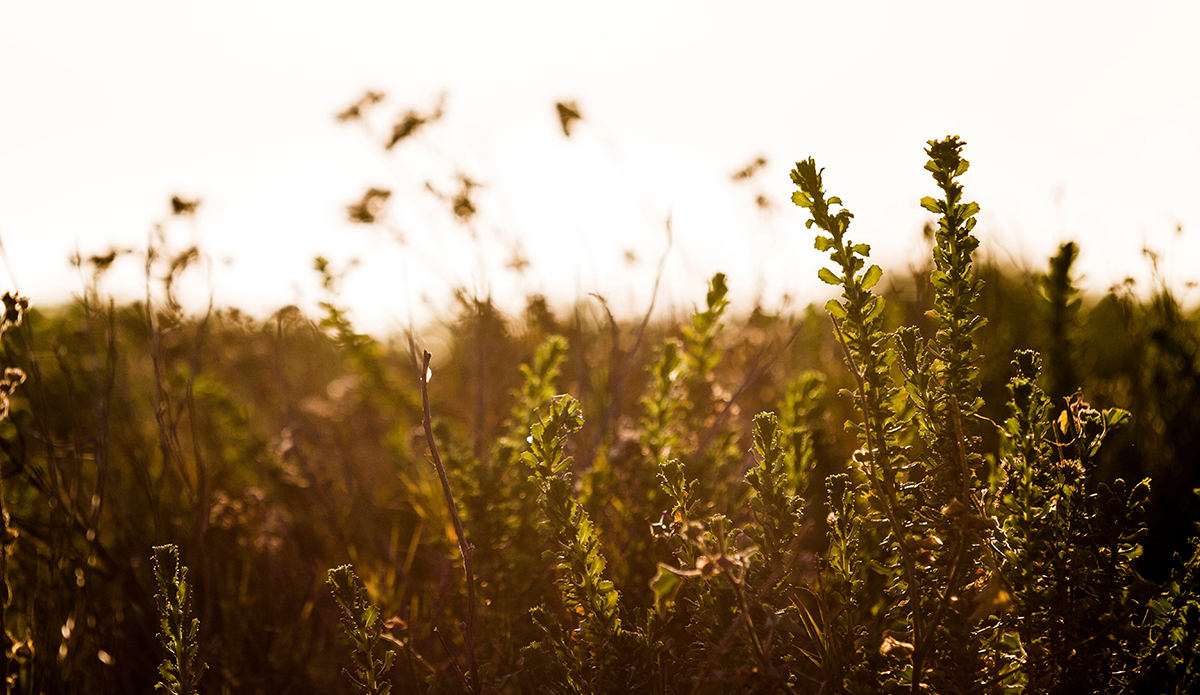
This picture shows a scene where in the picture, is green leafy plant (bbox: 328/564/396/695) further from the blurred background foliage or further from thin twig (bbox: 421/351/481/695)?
the blurred background foliage

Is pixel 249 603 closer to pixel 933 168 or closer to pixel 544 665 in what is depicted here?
pixel 544 665

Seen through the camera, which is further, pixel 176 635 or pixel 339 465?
pixel 339 465

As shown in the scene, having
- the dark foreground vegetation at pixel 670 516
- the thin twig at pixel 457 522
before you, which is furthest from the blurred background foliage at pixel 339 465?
the thin twig at pixel 457 522

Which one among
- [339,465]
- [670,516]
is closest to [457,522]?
[670,516]

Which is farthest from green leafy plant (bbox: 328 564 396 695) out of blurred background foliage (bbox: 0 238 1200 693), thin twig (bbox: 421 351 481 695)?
blurred background foliage (bbox: 0 238 1200 693)

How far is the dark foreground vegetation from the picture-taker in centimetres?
111

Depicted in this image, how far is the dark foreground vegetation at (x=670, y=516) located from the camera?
111cm

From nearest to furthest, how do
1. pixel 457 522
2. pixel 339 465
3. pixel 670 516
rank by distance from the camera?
1. pixel 457 522
2. pixel 670 516
3. pixel 339 465

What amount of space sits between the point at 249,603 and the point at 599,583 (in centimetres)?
124

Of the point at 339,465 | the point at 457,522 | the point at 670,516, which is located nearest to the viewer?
the point at 457,522

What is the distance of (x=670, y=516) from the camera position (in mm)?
1295

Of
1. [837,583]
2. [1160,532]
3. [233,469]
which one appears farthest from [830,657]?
[233,469]

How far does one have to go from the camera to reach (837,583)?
1.33 metres

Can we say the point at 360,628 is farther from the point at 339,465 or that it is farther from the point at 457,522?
the point at 339,465
